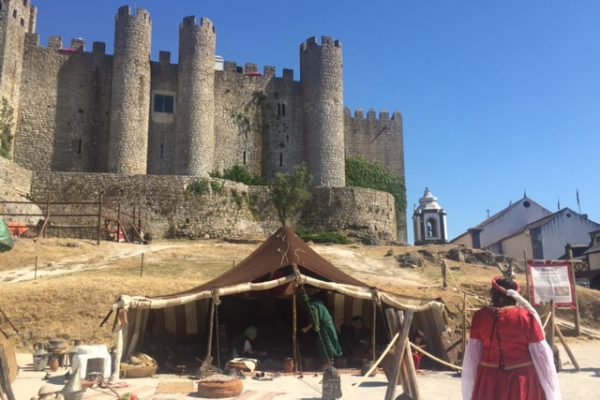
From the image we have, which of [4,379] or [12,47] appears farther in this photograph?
[12,47]

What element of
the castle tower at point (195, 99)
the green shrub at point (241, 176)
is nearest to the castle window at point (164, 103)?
the castle tower at point (195, 99)

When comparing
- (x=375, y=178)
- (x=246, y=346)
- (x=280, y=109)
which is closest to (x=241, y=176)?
(x=280, y=109)

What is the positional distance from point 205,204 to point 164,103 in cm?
923

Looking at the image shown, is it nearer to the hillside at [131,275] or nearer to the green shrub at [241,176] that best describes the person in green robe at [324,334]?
the hillside at [131,275]

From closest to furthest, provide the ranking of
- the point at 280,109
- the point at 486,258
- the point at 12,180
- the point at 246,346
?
the point at 246,346, the point at 12,180, the point at 486,258, the point at 280,109

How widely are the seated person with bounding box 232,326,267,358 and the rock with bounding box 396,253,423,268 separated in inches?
509

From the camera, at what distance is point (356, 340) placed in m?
11.1

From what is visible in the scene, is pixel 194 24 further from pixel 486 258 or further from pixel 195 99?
pixel 486 258

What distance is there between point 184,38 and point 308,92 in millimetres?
8870

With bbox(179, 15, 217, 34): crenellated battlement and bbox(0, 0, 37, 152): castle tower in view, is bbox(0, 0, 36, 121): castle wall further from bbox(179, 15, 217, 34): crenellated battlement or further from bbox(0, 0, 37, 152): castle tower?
bbox(179, 15, 217, 34): crenellated battlement

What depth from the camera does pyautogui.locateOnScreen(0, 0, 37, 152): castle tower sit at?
30578mm

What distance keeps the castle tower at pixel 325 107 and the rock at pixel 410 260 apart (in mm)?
13256

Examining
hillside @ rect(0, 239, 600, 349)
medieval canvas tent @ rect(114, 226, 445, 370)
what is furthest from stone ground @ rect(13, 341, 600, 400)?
hillside @ rect(0, 239, 600, 349)

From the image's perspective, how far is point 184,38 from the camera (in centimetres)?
3438
